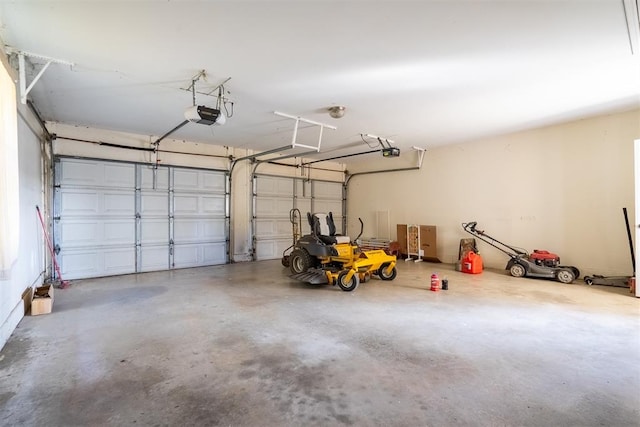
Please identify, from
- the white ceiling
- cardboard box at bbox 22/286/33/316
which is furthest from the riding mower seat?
cardboard box at bbox 22/286/33/316

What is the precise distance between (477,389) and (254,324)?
2.24 m

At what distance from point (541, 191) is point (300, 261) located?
4.98m

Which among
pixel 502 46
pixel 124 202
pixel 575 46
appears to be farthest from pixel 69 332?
pixel 575 46

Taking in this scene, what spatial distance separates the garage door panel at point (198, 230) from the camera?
7.03 metres

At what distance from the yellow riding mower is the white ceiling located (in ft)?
6.83

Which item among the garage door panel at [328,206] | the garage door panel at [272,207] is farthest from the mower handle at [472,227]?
the garage door panel at [272,207]

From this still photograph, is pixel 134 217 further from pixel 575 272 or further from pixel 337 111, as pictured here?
pixel 575 272

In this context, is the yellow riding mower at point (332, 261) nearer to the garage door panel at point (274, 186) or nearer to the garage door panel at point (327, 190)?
the garage door panel at point (274, 186)

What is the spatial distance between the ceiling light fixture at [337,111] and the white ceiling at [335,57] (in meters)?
0.14

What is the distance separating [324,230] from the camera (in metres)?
6.05

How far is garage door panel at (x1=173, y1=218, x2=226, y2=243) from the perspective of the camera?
703cm

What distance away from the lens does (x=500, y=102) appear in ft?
15.4

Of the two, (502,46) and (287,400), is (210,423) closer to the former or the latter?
(287,400)

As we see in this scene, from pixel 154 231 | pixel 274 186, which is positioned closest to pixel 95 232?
pixel 154 231
